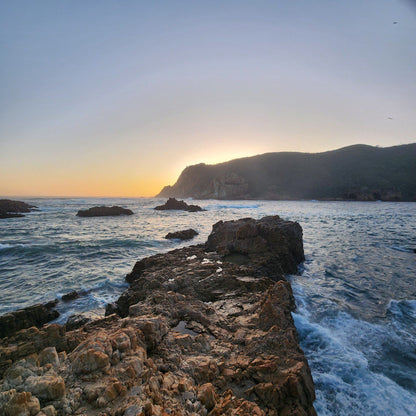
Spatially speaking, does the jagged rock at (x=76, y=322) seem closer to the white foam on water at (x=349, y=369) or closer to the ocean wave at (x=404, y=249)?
the white foam on water at (x=349, y=369)

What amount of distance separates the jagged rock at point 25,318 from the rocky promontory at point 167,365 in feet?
7.37

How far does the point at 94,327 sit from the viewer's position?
3.61m

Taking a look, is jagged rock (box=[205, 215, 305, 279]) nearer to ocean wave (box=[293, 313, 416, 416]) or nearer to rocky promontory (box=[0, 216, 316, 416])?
ocean wave (box=[293, 313, 416, 416])

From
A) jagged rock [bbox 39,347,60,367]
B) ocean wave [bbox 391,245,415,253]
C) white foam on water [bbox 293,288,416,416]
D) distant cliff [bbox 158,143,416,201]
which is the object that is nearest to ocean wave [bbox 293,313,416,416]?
white foam on water [bbox 293,288,416,416]

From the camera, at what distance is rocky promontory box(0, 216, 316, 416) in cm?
194

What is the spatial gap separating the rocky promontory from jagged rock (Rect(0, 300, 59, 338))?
2245 mm

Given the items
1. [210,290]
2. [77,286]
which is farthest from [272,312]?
[77,286]

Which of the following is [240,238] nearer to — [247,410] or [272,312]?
[272,312]

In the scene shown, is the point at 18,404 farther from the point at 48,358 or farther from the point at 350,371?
the point at 350,371

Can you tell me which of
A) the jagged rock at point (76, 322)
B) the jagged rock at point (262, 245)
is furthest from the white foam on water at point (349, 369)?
the jagged rock at point (76, 322)

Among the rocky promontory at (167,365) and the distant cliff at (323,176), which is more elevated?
the distant cliff at (323,176)

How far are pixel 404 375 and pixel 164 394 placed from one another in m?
4.50

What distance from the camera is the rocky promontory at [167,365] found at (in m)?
1.94

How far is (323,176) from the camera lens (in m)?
85.2
